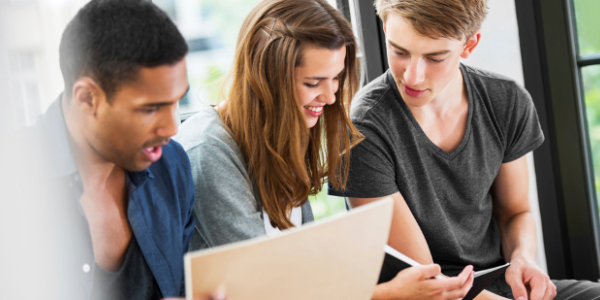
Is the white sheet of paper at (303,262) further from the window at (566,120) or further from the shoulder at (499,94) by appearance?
the window at (566,120)

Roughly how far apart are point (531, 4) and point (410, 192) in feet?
2.65

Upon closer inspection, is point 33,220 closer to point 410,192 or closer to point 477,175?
point 410,192

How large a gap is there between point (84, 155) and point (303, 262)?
35cm

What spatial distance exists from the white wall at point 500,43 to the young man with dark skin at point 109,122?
47.8 inches

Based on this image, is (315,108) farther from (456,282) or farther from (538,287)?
(538,287)

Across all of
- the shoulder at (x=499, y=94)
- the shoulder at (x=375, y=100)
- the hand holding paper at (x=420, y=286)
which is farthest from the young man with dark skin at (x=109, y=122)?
the shoulder at (x=499, y=94)

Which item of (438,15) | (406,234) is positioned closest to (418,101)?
(438,15)

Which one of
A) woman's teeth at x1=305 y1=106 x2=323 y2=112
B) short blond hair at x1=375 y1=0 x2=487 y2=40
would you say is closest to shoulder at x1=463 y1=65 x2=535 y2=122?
short blond hair at x1=375 y1=0 x2=487 y2=40

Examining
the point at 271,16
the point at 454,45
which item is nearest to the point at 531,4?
the point at 454,45

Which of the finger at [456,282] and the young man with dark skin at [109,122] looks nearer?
the young man with dark skin at [109,122]

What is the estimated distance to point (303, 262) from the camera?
589 millimetres

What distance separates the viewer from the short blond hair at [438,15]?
1.07 m

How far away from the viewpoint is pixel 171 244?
841mm

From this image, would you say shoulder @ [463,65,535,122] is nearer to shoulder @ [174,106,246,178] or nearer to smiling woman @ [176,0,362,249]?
smiling woman @ [176,0,362,249]
